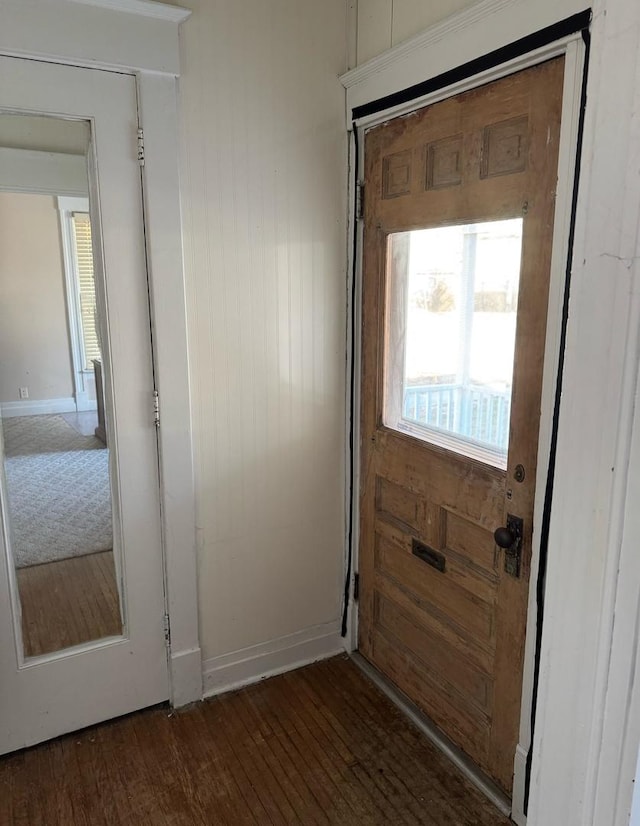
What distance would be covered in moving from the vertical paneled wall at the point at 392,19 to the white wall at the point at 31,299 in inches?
46.6

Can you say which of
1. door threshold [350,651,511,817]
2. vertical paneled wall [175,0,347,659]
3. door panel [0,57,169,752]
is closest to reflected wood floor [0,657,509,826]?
door threshold [350,651,511,817]

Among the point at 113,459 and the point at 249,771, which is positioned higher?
the point at 113,459

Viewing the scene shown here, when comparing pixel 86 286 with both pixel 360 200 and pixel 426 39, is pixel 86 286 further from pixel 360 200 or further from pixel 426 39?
pixel 426 39

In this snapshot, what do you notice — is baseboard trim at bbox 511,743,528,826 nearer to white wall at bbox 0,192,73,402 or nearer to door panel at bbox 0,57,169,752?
door panel at bbox 0,57,169,752

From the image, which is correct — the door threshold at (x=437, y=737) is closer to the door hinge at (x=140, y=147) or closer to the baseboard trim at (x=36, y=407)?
the baseboard trim at (x=36, y=407)

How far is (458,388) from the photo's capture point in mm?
1937

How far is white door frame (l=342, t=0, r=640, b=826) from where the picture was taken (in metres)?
0.59

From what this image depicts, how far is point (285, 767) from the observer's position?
2.02 metres

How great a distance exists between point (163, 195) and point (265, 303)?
0.49 meters

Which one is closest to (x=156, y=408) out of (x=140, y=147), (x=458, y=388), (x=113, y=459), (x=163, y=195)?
(x=113, y=459)

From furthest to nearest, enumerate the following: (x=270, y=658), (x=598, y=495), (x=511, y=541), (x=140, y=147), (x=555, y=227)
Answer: (x=270, y=658)
(x=140, y=147)
(x=511, y=541)
(x=555, y=227)
(x=598, y=495)

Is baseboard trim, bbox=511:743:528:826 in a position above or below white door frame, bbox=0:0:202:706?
below

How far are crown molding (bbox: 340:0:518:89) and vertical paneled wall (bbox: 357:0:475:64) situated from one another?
4 cm

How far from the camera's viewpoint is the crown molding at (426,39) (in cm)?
158
